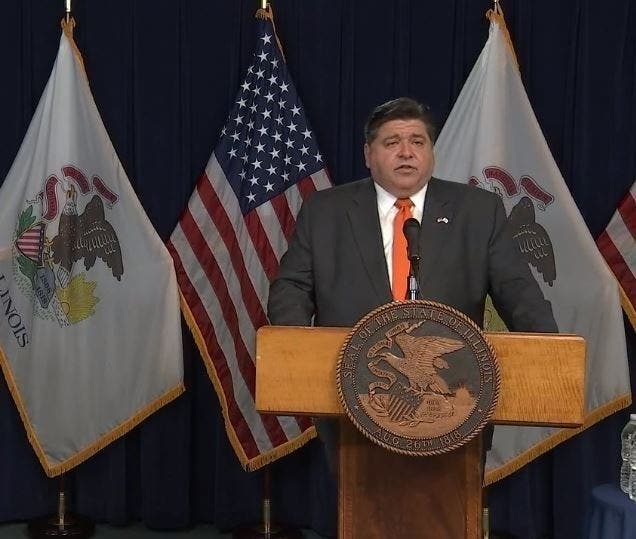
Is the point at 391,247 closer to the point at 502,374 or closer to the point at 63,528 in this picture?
the point at 502,374

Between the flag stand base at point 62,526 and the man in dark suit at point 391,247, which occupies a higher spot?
the man in dark suit at point 391,247

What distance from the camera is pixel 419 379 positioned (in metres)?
1.66

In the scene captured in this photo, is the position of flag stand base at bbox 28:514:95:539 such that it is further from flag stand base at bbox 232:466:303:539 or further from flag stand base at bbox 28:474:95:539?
flag stand base at bbox 232:466:303:539

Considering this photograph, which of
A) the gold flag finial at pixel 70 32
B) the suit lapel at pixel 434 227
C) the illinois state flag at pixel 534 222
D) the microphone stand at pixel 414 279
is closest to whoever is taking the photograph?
the microphone stand at pixel 414 279

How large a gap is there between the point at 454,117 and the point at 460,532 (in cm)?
232

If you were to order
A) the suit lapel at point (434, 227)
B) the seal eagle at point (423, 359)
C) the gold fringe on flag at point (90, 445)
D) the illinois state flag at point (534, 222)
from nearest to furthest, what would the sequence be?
the seal eagle at point (423, 359) → the suit lapel at point (434, 227) → the illinois state flag at point (534, 222) → the gold fringe on flag at point (90, 445)

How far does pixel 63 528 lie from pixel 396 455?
2.63 m

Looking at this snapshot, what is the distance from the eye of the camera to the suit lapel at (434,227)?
7.27ft

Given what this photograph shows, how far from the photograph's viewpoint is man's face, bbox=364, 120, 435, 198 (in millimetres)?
2299

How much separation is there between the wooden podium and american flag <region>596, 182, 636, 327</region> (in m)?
2.12

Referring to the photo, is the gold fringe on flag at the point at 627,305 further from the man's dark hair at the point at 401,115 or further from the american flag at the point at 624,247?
the man's dark hair at the point at 401,115

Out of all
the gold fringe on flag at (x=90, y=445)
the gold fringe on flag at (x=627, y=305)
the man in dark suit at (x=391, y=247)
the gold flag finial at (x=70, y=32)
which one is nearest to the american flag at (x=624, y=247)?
the gold fringe on flag at (x=627, y=305)

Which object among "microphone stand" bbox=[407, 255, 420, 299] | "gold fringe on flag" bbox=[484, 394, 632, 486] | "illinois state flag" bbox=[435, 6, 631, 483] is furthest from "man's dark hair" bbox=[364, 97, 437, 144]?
"gold fringe on flag" bbox=[484, 394, 632, 486]

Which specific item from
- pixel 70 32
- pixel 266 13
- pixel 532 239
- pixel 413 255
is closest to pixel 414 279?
pixel 413 255
